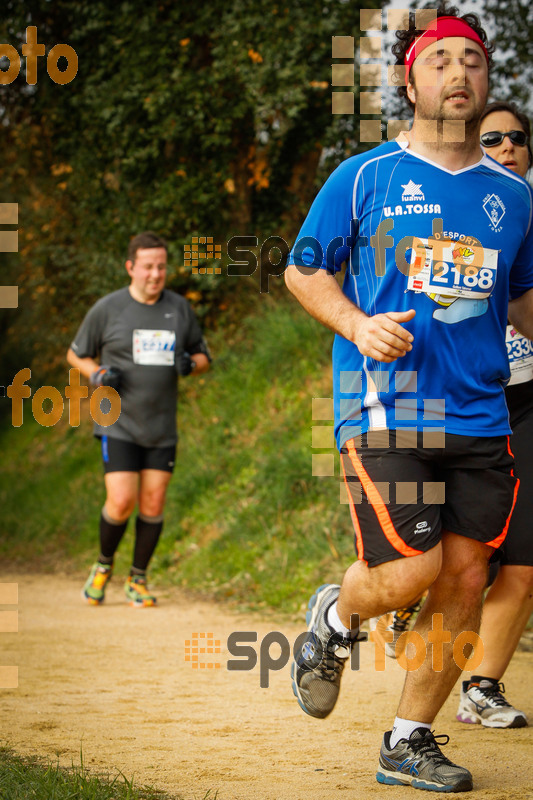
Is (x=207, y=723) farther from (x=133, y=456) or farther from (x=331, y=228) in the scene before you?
(x=133, y=456)

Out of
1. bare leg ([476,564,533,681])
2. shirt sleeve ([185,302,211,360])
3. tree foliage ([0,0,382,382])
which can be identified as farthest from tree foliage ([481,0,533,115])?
bare leg ([476,564,533,681])

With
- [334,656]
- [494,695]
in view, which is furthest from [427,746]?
[494,695]

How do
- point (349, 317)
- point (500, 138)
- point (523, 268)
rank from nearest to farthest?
point (349, 317), point (523, 268), point (500, 138)

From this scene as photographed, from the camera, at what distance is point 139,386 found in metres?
7.39

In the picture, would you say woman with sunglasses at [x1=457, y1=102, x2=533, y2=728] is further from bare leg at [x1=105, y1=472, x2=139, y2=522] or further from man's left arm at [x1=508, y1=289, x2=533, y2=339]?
bare leg at [x1=105, y1=472, x2=139, y2=522]

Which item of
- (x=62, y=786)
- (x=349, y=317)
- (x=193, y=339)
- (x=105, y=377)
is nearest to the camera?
(x=62, y=786)

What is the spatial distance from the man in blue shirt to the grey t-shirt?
422 centimetres

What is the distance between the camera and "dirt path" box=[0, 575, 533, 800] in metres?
3.20

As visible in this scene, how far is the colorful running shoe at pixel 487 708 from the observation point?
156 inches

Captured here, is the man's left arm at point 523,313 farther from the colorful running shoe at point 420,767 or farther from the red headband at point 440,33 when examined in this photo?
the colorful running shoe at point 420,767

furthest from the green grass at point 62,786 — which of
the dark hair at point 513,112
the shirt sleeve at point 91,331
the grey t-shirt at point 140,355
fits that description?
the shirt sleeve at point 91,331

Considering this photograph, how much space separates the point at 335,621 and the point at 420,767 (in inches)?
21.6

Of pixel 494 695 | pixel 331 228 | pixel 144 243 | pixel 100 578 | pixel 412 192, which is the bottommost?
pixel 100 578

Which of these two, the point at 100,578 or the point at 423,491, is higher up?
the point at 423,491
